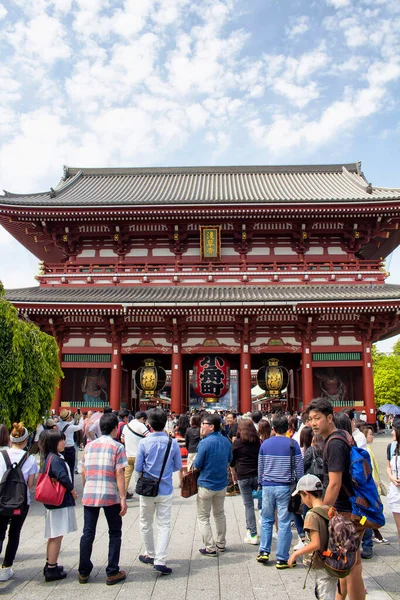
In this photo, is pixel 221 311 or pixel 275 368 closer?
pixel 221 311

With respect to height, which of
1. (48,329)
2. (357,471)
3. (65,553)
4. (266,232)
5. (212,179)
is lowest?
(65,553)

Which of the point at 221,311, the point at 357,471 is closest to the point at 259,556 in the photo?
the point at 357,471

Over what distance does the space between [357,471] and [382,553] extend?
111 inches

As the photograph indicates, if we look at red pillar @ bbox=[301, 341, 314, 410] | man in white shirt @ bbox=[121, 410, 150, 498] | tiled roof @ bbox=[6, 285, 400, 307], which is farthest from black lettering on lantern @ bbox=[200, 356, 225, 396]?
man in white shirt @ bbox=[121, 410, 150, 498]

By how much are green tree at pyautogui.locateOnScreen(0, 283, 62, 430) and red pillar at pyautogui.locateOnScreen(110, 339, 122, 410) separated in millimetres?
9036

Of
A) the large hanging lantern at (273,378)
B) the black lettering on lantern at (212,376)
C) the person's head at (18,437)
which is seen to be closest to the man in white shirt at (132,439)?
the person's head at (18,437)

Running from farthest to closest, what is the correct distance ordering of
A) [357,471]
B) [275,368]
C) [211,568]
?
[275,368] < [211,568] < [357,471]

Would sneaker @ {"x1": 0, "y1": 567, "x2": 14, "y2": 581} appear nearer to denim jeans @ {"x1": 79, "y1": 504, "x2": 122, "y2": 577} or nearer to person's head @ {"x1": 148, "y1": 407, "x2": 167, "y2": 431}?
denim jeans @ {"x1": 79, "y1": 504, "x2": 122, "y2": 577}

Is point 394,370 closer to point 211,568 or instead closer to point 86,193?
point 86,193

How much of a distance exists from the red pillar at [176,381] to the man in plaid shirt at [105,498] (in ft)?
46.8

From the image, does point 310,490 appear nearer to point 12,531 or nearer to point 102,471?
point 102,471

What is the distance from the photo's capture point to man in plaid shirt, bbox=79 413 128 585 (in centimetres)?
530

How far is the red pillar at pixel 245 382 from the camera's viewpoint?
64.0 ft

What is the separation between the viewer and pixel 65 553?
254 inches
